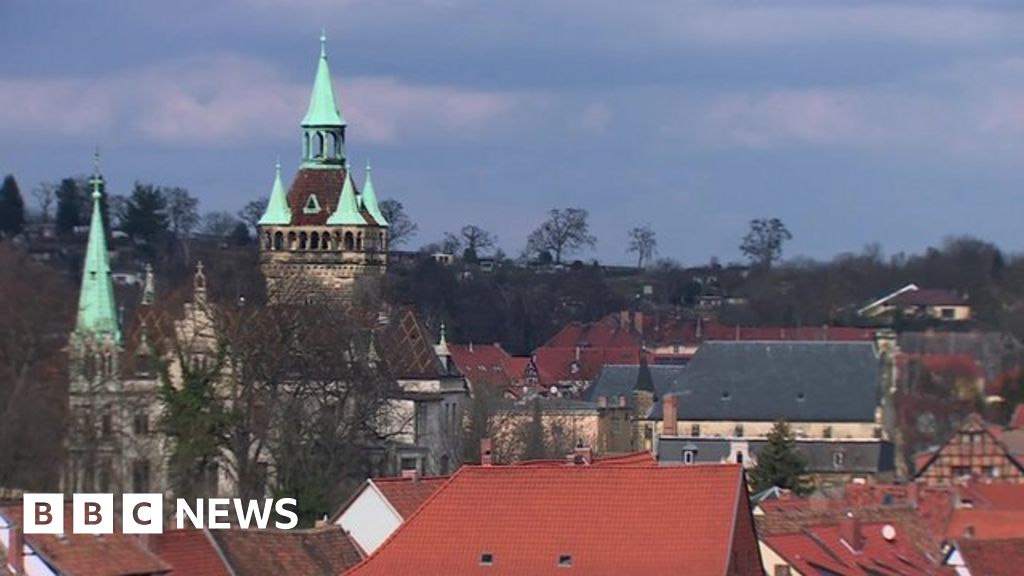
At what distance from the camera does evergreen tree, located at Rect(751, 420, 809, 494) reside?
10644cm

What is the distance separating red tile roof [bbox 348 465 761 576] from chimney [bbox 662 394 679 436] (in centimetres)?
7287

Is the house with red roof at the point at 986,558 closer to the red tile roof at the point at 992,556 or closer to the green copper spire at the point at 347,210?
the red tile roof at the point at 992,556

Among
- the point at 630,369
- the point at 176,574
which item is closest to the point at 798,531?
the point at 176,574

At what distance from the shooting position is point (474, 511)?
5844cm

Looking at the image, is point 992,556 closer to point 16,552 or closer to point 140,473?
point 140,473

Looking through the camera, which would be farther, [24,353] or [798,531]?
[24,353]

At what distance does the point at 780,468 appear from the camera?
108 meters

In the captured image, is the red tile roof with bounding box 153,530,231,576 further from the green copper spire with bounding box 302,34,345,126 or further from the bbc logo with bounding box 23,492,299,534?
the green copper spire with bounding box 302,34,345,126

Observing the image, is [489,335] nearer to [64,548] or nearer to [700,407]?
[700,407]

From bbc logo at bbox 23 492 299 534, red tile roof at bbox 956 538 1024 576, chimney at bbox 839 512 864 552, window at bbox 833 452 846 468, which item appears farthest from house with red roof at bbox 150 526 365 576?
window at bbox 833 452 846 468

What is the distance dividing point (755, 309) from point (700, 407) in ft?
204

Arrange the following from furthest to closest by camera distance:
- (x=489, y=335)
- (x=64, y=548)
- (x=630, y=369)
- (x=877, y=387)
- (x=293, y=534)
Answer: (x=489, y=335) → (x=630, y=369) → (x=877, y=387) → (x=293, y=534) → (x=64, y=548)

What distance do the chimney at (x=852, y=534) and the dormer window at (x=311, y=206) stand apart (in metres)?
60.9

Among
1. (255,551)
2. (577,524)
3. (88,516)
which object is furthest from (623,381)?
(577,524)
